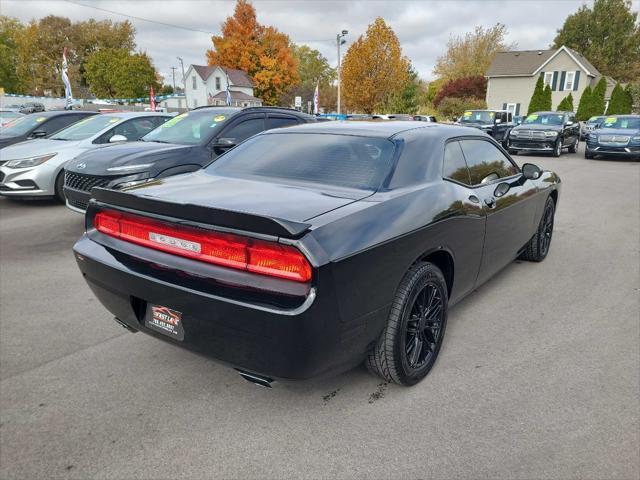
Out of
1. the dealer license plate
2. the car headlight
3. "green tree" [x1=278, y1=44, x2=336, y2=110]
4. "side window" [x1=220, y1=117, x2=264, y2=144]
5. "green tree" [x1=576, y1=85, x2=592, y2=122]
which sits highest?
"green tree" [x1=278, y1=44, x2=336, y2=110]

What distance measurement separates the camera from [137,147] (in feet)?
21.0

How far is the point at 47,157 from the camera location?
768 centimetres

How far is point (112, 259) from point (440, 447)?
1.97m

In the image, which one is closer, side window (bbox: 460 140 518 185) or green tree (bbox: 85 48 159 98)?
side window (bbox: 460 140 518 185)

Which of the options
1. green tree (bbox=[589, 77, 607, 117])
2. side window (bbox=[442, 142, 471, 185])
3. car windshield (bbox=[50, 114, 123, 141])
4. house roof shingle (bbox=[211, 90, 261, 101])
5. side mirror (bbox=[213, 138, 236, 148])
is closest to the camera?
side window (bbox=[442, 142, 471, 185])

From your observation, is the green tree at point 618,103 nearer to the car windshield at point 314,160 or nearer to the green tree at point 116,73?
the car windshield at point 314,160

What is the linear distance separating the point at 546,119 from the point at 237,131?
16.0 m

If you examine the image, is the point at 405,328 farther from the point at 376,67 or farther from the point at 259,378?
the point at 376,67

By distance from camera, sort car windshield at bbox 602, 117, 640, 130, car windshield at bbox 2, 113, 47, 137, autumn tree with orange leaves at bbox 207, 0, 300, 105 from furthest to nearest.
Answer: autumn tree with orange leaves at bbox 207, 0, 300, 105 < car windshield at bbox 602, 117, 640, 130 < car windshield at bbox 2, 113, 47, 137

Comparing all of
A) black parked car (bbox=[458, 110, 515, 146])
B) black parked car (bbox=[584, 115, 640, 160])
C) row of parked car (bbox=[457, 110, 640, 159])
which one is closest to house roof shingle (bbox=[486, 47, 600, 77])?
black parked car (bbox=[458, 110, 515, 146])

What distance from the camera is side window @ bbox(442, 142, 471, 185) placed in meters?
3.25

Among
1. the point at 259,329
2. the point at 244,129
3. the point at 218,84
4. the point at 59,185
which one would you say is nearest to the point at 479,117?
the point at 244,129

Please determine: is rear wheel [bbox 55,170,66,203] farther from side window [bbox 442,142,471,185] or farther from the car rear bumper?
side window [bbox 442,142,471,185]

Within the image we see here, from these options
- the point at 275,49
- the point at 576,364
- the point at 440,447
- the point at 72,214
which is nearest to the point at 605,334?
the point at 576,364
